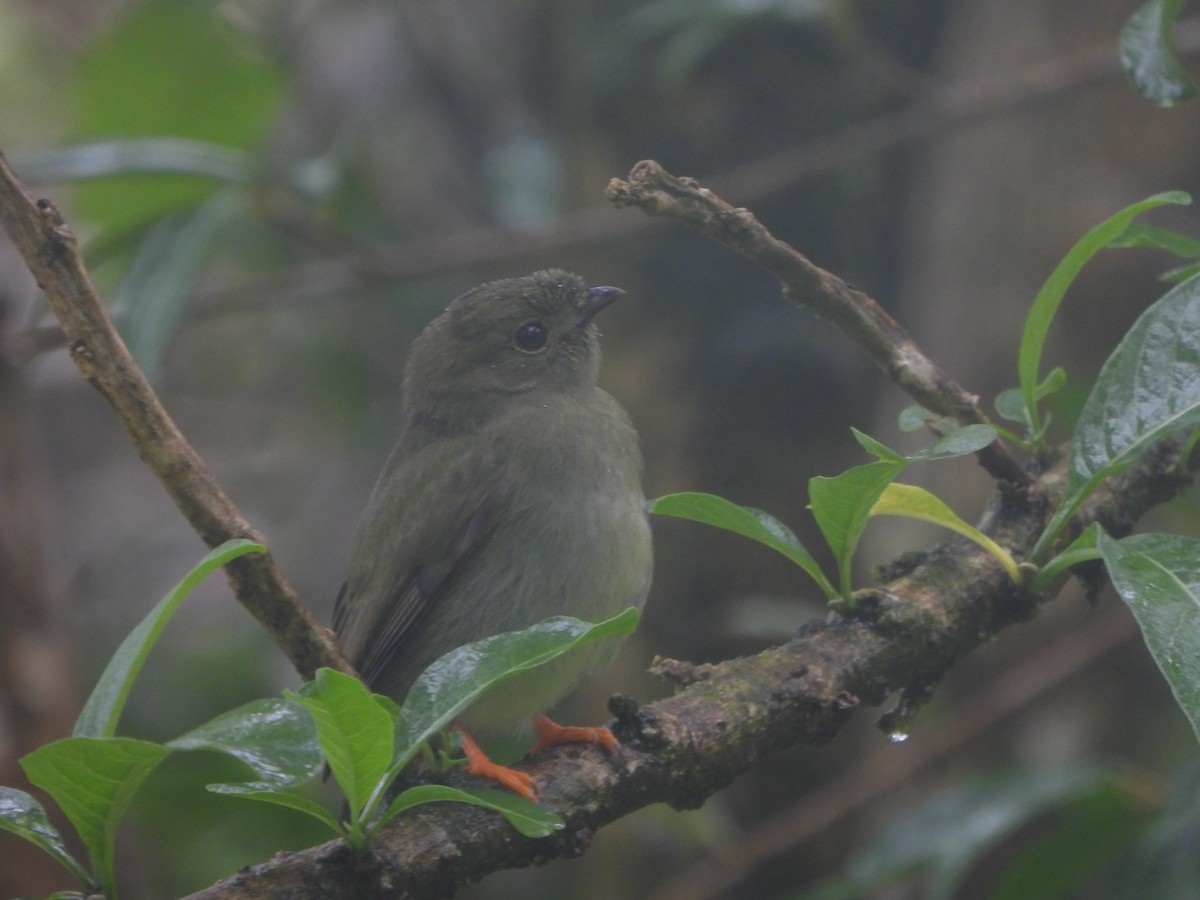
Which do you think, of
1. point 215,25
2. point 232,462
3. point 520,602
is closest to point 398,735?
point 520,602

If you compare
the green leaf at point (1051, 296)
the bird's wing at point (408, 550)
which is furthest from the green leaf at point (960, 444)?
the bird's wing at point (408, 550)

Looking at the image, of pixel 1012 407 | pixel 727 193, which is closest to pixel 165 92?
pixel 727 193

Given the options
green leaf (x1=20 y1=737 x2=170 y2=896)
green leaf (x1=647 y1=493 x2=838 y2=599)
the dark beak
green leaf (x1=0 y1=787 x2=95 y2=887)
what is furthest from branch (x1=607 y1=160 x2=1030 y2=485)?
the dark beak

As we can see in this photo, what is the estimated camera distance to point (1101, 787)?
3553 mm

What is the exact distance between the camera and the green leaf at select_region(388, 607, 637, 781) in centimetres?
169

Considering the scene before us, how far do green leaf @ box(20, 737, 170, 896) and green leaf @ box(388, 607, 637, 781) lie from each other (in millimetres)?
316

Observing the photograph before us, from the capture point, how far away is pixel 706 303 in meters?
5.50

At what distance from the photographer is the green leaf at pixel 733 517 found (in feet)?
6.34

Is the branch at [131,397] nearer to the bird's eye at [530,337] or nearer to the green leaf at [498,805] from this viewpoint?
the green leaf at [498,805]

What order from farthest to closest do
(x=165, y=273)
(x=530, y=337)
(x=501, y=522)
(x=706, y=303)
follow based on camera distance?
1. (x=706, y=303)
2. (x=165, y=273)
3. (x=530, y=337)
4. (x=501, y=522)

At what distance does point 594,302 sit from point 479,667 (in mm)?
2096

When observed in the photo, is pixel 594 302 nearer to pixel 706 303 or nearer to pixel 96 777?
pixel 706 303

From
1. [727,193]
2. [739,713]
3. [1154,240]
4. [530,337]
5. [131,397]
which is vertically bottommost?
[739,713]

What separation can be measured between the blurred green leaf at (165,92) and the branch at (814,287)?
10.9 feet
